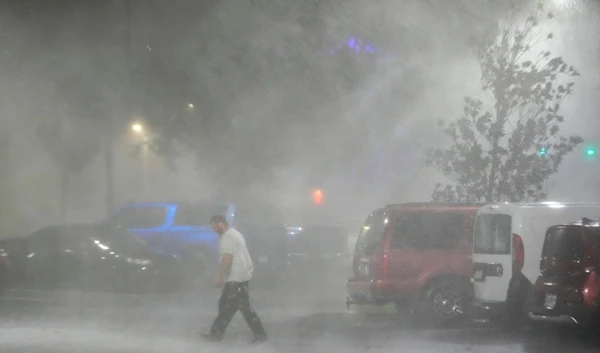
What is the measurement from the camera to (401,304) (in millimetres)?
→ 9766

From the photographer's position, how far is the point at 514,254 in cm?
866

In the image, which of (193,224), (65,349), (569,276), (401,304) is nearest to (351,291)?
(401,304)

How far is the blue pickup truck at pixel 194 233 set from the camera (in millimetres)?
14734

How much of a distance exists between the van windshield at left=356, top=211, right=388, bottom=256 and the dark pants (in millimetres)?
2370

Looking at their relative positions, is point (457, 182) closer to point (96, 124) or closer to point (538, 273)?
point (538, 273)

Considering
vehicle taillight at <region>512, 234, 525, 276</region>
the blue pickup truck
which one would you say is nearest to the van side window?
vehicle taillight at <region>512, 234, 525, 276</region>

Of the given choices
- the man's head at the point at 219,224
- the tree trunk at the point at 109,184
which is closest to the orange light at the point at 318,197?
the tree trunk at the point at 109,184

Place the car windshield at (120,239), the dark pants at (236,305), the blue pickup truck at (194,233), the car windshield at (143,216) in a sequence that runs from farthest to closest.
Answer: the car windshield at (143,216), the blue pickup truck at (194,233), the car windshield at (120,239), the dark pants at (236,305)

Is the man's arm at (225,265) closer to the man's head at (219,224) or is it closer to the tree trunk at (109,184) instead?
the man's head at (219,224)

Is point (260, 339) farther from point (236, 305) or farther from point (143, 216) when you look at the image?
point (143, 216)

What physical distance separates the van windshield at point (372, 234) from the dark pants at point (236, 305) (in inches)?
93.3

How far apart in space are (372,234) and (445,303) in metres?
1.33

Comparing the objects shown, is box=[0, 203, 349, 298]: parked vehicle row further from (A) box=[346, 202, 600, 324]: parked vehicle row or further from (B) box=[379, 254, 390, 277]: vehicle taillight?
(B) box=[379, 254, 390, 277]: vehicle taillight

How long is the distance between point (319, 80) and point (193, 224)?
857 cm
